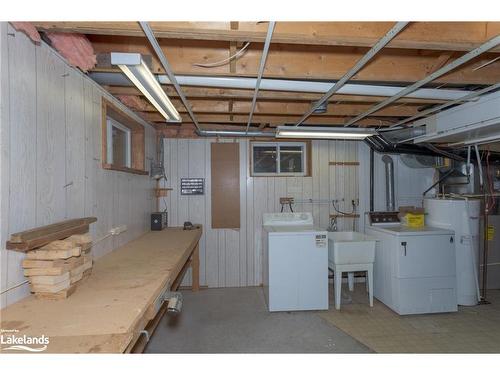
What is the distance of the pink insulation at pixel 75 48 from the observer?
5.22 feet

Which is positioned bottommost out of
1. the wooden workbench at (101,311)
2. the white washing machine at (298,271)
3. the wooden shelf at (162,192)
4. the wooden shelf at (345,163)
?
the white washing machine at (298,271)

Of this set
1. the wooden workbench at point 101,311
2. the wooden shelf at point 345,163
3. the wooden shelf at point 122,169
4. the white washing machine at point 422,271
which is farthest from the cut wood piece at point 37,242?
the wooden shelf at point 345,163

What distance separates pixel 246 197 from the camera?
411 cm

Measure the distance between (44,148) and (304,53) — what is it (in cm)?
180

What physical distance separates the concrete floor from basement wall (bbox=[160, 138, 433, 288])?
62 cm

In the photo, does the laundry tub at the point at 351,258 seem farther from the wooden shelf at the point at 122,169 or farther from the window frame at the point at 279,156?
the wooden shelf at the point at 122,169

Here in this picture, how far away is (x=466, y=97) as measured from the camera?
2455mm

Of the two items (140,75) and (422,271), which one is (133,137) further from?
(422,271)

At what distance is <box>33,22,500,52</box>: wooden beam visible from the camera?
142 centimetres

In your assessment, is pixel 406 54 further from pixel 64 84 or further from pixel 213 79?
pixel 64 84

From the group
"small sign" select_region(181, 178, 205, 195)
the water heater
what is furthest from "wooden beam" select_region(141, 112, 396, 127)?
the water heater

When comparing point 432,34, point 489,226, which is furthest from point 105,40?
point 489,226

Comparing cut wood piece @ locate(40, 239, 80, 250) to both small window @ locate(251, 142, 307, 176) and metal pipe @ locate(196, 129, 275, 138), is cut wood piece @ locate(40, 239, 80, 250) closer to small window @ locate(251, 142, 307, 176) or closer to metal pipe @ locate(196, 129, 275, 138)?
metal pipe @ locate(196, 129, 275, 138)

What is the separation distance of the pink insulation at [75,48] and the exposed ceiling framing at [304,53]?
0.39ft
